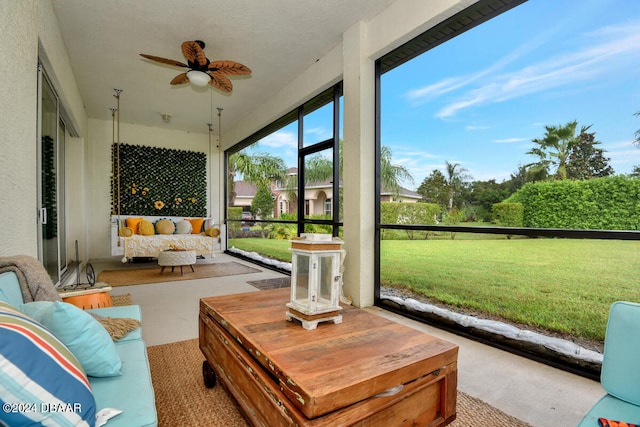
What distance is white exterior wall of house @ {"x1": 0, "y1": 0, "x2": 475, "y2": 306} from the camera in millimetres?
1935

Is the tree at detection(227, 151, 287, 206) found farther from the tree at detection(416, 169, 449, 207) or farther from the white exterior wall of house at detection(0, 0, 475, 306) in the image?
the tree at detection(416, 169, 449, 207)

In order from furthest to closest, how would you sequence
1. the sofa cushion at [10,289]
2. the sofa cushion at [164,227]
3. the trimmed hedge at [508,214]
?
the sofa cushion at [164,227] → the trimmed hedge at [508,214] → the sofa cushion at [10,289]

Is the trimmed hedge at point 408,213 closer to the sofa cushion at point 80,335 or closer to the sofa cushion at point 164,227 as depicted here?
the sofa cushion at point 80,335

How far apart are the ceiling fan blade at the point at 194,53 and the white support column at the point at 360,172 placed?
162 cm

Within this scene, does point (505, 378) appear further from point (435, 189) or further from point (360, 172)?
point (360, 172)

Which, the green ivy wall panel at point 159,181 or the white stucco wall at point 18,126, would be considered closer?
the white stucco wall at point 18,126

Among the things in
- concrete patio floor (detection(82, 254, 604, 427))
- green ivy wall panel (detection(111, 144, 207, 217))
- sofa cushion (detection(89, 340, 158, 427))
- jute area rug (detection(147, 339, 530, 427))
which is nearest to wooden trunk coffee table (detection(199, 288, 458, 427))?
jute area rug (detection(147, 339, 530, 427))

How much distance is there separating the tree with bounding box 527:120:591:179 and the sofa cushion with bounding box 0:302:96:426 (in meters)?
2.91

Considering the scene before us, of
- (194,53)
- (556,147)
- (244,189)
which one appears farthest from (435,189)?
(244,189)

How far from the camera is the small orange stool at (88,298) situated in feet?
6.86

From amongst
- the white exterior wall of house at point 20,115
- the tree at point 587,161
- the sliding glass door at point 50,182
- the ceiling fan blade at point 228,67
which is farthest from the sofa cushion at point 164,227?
the tree at point 587,161

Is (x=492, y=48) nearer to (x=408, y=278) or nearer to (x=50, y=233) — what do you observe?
(x=408, y=278)

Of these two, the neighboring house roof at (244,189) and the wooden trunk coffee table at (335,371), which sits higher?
the neighboring house roof at (244,189)

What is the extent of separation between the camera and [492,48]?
2699mm
